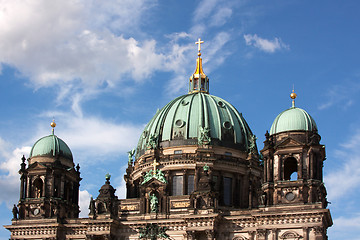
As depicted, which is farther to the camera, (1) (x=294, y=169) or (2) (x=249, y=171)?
(2) (x=249, y=171)

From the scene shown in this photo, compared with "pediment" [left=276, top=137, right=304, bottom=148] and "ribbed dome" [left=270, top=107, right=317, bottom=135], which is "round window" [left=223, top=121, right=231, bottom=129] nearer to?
"ribbed dome" [left=270, top=107, right=317, bottom=135]

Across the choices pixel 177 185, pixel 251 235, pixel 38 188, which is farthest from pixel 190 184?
pixel 38 188

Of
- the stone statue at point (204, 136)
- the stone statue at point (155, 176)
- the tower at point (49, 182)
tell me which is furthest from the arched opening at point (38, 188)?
the stone statue at point (204, 136)

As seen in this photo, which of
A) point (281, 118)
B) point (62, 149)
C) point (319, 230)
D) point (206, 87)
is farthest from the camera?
point (206, 87)

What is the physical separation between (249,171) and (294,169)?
8.93 meters

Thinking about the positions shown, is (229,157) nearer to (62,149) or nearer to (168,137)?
(168,137)

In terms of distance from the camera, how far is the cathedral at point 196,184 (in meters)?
74.1

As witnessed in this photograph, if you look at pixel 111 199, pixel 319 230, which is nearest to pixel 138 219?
pixel 111 199

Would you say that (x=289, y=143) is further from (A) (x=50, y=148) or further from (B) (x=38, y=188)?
(B) (x=38, y=188)

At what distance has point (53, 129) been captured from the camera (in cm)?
8950

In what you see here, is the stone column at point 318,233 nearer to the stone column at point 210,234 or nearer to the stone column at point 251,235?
the stone column at point 251,235

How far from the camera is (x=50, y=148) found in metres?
85.7

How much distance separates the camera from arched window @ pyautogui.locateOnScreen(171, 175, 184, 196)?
86250 millimetres

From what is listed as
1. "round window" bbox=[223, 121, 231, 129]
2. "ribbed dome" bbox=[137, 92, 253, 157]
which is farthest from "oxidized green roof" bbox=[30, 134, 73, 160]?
"round window" bbox=[223, 121, 231, 129]
